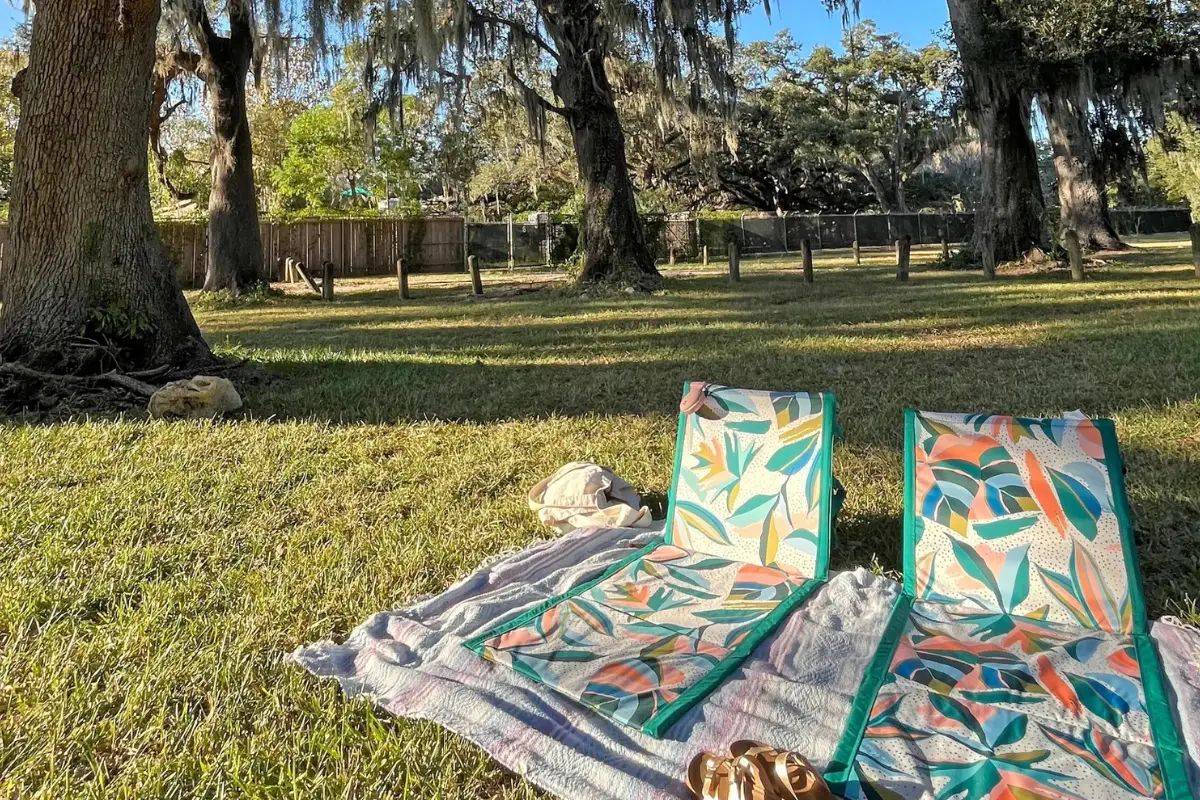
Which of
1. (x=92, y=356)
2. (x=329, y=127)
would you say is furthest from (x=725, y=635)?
(x=329, y=127)

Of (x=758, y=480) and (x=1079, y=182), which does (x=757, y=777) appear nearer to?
(x=758, y=480)

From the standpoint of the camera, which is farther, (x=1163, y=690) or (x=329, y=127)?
(x=329, y=127)

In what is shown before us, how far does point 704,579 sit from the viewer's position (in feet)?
7.50

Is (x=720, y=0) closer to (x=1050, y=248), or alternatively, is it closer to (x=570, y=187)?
(x=1050, y=248)

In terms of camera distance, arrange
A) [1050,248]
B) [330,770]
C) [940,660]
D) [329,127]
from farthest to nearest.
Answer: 1. [329,127]
2. [1050,248]
3. [940,660]
4. [330,770]

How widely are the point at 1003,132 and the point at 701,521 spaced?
13.2m

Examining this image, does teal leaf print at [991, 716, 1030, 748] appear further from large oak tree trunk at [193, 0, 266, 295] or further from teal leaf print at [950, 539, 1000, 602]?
large oak tree trunk at [193, 0, 266, 295]

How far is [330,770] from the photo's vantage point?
4.93ft

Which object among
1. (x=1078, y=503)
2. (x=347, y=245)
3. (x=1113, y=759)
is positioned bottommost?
(x=1113, y=759)

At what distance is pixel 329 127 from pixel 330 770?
81.3ft

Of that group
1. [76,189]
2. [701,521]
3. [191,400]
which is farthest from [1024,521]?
[76,189]

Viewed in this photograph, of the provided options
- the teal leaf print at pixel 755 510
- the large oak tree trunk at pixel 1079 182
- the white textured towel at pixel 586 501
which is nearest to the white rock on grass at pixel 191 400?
the white textured towel at pixel 586 501

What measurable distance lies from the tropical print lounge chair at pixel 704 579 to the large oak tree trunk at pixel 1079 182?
49.9ft

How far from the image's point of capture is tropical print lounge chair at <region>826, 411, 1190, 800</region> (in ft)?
4.68
